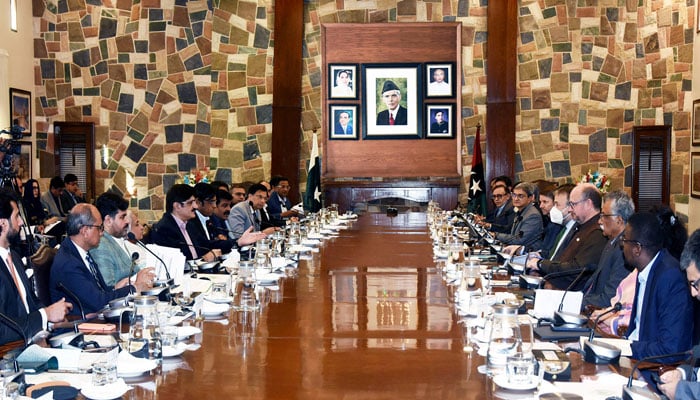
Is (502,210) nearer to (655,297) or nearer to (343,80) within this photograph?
(343,80)

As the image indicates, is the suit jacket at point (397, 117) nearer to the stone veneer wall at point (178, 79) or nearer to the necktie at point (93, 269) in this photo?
the stone veneer wall at point (178, 79)

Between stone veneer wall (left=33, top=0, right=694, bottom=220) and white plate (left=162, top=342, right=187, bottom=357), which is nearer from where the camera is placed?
white plate (left=162, top=342, right=187, bottom=357)

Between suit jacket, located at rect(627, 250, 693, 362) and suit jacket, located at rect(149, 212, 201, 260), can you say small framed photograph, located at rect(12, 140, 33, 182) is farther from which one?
suit jacket, located at rect(627, 250, 693, 362)

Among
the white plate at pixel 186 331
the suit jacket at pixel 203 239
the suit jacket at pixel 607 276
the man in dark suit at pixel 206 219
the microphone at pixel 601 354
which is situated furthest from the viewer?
the man in dark suit at pixel 206 219

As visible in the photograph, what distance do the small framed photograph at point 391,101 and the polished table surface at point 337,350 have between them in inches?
289

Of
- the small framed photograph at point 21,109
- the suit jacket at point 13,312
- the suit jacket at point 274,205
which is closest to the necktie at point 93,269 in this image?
the suit jacket at point 13,312

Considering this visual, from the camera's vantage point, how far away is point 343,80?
38.9 feet

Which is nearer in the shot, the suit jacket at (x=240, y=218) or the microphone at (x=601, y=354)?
the microphone at (x=601, y=354)

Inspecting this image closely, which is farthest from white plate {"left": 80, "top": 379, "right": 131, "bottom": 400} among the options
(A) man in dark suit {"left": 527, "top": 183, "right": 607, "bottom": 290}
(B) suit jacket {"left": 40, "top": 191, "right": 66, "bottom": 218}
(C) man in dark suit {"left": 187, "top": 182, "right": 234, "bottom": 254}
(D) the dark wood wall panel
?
(D) the dark wood wall panel

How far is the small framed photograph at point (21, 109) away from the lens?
35.5ft

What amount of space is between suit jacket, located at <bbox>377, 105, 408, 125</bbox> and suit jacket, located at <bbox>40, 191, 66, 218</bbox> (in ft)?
15.0

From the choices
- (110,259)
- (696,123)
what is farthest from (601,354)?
(696,123)

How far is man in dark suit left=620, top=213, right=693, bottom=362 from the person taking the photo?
3037mm

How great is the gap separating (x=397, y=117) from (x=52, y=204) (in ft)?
16.1
